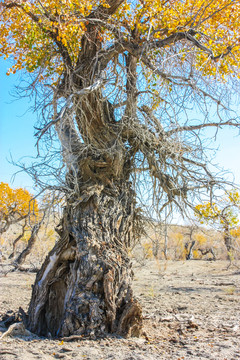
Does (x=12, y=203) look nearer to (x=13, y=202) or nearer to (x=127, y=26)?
(x=13, y=202)

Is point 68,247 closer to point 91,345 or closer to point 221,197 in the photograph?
point 91,345

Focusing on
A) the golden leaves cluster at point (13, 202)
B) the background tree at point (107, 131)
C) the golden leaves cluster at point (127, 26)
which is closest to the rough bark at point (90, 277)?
the background tree at point (107, 131)

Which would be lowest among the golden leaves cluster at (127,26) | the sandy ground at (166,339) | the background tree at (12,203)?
the sandy ground at (166,339)

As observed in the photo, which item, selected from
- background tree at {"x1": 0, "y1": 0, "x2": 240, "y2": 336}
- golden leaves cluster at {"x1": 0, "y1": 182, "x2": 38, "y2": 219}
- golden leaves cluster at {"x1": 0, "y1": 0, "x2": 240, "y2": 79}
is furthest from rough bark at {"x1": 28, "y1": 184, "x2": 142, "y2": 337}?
golden leaves cluster at {"x1": 0, "y1": 182, "x2": 38, "y2": 219}

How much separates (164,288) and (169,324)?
403cm

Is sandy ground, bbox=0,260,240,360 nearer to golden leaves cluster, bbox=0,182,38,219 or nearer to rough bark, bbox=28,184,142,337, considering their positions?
rough bark, bbox=28,184,142,337

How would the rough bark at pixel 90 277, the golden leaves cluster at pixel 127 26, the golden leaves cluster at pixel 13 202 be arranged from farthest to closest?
1. the golden leaves cluster at pixel 13 202
2. the golden leaves cluster at pixel 127 26
3. the rough bark at pixel 90 277

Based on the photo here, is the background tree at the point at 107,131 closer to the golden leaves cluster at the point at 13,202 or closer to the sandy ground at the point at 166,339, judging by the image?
the sandy ground at the point at 166,339

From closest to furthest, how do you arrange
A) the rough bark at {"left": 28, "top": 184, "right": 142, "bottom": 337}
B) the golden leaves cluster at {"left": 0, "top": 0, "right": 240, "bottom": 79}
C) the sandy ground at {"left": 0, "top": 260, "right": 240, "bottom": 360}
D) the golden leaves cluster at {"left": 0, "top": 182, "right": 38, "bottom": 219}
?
1. the sandy ground at {"left": 0, "top": 260, "right": 240, "bottom": 360}
2. the rough bark at {"left": 28, "top": 184, "right": 142, "bottom": 337}
3. the golden leaves cluster at {"left": 0, "top": 0, "right": 240, "bottom": 79}
4. the golden leaves cluster at {"left": 0, "top": 182, "right": 38, "bottom": 219}

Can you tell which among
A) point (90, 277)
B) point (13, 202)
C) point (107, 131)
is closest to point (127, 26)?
point (107, 131)

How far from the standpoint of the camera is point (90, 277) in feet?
12.0

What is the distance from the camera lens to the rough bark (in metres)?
3.47

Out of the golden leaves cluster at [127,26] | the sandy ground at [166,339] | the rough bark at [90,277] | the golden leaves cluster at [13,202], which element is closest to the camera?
the sandy ground at [166,339]

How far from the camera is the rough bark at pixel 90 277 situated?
3473 millimetres
